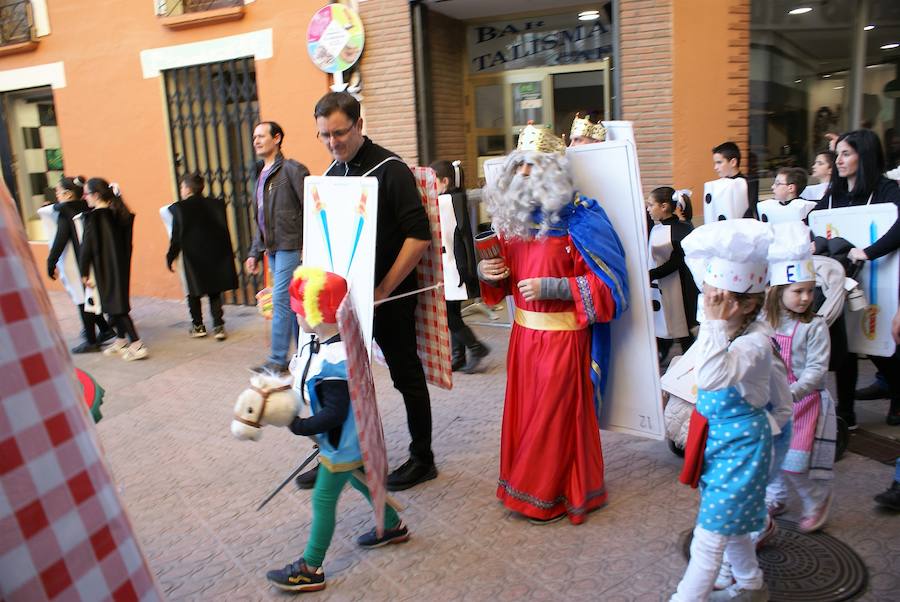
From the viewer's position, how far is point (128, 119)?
9.49m

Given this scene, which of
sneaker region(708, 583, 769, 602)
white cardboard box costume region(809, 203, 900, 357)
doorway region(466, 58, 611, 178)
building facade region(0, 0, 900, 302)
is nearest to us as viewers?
sneaker region(708, 583, 769, 602)

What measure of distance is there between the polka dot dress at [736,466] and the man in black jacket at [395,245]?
1.59 m

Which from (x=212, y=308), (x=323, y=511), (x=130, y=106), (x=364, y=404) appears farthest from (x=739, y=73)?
(x=130, y=106)

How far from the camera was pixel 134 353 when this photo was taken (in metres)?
6.81

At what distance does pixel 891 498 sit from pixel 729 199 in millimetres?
2699

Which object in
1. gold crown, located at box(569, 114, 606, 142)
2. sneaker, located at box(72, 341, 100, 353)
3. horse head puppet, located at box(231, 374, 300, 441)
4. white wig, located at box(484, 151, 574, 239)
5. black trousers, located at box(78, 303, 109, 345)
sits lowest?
sneaker, located at box(72, 341, 100, 353)

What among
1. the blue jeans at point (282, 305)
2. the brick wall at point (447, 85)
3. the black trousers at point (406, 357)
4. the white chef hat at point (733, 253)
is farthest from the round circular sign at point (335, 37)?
the white chef hat at point (733, 253)

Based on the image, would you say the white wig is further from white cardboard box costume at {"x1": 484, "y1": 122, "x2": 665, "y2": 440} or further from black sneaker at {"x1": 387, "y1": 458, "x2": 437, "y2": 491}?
black sneaker at {"x1": 387, "y1": 458, "x2": 437, "y2": 491}

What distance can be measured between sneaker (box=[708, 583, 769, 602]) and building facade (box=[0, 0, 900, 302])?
4.93 m

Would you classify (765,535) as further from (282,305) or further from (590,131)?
(282,305)

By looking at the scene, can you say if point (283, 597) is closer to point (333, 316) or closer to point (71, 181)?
point (333, 316)

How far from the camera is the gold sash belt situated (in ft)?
10.7

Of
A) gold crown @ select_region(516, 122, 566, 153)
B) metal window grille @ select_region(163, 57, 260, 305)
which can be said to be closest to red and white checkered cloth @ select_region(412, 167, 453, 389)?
gold crown @ select_region(516, 122, 566, 153)

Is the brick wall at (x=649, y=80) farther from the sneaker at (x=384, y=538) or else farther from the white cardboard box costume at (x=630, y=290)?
the sneaker at (x=384, y=538)
